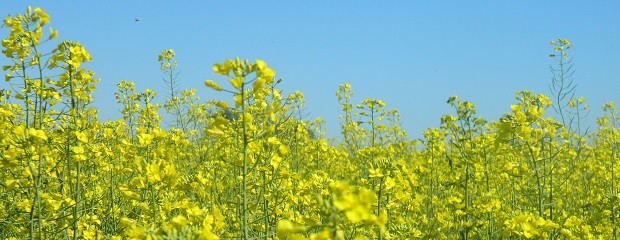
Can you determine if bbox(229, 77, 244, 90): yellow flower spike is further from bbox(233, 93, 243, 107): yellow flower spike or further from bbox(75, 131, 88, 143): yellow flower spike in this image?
bbox(75, 131, 88, 143): yellow flower spike

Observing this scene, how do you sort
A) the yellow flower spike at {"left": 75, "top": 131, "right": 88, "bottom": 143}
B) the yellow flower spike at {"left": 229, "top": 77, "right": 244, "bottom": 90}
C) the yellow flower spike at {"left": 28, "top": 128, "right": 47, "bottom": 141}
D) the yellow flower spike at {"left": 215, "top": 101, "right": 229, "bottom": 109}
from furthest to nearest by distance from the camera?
the yellow flower spike at {"left": 75, "top": 131, "right": 88, "bottom": 143}, the yellow flower spike at {"left": 28, "top": 128, "right": 47, "bottom": 141}, the yellow flower spike at {"left": 215, "top": 101, "right": 229, "bottom": 109}, the yellow flower spike at {"left": 229, "top": 77, "right": 244, "bottom": 90}

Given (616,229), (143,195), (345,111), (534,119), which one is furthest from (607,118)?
(143,195)

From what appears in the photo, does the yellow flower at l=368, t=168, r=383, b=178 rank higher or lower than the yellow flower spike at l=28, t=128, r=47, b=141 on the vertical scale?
lower

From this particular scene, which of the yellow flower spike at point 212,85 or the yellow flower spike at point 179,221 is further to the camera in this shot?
the yellow flower spike at point 212,85

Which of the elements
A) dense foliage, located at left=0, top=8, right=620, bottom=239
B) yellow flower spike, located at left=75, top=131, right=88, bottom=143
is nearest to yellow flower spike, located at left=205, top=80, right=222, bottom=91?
dense foliage, located at left=0, top=8, right=620, bottom=239

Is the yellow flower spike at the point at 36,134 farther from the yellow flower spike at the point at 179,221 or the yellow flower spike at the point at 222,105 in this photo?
the yellow flower spike at the point at 179,221

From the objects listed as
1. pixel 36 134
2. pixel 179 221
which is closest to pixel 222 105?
pixel 179 221

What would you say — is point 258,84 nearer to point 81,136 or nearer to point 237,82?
point 237,82

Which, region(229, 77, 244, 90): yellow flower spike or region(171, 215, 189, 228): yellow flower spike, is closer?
region(171, 215, 189, 228): yellow flower spike

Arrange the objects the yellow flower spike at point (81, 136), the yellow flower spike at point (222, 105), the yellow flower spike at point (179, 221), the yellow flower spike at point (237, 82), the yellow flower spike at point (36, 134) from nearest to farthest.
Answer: the yellow flower spike at point (179, 221)
the yellow flower spike at point (237, 82)
the yellow flower spike at point (222, 105)
the yellow flower spike at point (36, 134)
the yellow flower spike at point (81, 136)

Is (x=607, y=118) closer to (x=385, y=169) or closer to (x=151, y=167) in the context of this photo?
(x=385, y=169)

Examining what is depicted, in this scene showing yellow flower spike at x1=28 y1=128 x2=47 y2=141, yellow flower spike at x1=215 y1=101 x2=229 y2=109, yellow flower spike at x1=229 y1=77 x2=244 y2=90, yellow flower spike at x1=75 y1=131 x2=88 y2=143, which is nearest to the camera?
yellow flower spike at x1=229 y1=77 x2=244 y2=90

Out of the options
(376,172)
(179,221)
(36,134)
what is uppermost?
(36,134)

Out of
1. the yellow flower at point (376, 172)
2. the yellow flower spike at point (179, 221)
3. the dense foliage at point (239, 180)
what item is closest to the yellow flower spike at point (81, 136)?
the dense foliage at point (239, 180)
